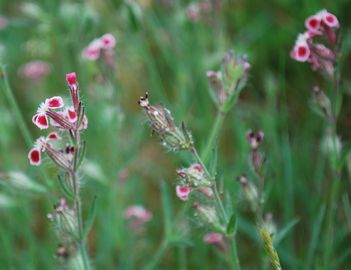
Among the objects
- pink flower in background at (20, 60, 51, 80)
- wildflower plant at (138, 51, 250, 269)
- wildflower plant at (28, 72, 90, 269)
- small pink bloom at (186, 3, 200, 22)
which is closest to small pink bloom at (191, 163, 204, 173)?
wildflower plant at (138, 51, 250, 269)

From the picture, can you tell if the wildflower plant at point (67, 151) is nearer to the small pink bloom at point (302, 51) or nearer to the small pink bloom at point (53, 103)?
the small pink bloom at point (53, 103)

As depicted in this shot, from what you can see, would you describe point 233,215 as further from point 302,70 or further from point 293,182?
point 302,70

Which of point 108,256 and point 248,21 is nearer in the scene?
point 108,256

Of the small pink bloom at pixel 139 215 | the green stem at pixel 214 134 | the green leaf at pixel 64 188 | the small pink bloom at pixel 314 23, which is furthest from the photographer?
the small pink bloom at pixel 139 215

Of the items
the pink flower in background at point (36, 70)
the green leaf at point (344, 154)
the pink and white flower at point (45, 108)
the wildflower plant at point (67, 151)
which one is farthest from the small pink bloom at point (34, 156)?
the pink flower in background at point (36, 70)

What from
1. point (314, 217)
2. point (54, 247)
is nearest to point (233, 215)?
point (314, 217)

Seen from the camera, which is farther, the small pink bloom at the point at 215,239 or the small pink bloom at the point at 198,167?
the small pink bloom at the point at 215,239
